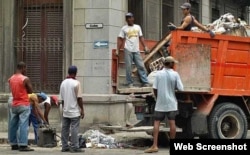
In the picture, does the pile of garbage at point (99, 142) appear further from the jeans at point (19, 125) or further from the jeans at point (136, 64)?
the jeans at point (136, 64)

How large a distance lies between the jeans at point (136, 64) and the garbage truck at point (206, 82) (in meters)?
0.26

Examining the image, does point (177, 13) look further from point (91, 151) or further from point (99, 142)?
point (91, 151)

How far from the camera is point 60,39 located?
1474cm

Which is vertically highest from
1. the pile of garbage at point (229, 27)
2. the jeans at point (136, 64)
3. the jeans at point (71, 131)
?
the pile of garbage at point (229, 27)

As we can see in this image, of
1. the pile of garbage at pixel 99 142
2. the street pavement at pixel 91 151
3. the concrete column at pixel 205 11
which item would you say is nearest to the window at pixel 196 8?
the concrete column at pixel 205 11

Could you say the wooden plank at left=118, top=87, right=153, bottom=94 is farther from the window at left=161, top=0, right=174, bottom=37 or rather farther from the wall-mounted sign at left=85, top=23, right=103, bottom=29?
the window at left=161, top=0, right=174, bottom=37

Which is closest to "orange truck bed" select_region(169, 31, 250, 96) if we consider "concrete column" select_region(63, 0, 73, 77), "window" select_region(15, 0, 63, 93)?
"concrete column" select_region(63, 0, 73, 77)

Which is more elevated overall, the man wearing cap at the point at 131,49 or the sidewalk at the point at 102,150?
the man wearing cap at the point at 131,49

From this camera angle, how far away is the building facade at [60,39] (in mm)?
14227

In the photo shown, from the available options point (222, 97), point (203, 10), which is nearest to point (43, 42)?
point (222, 97)

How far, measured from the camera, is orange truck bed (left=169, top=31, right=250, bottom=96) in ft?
34.8

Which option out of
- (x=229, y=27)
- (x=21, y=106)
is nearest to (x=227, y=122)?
(x=229, y=27)

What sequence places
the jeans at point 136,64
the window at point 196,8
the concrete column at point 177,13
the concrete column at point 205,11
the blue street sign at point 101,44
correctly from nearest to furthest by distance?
the jeans at point 136,64, the blue street sign at point 101,44, the concrete column at point 177,13, the window at point 196,8, the concrete column at point 205,11

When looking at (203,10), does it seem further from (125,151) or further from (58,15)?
(125,151)
